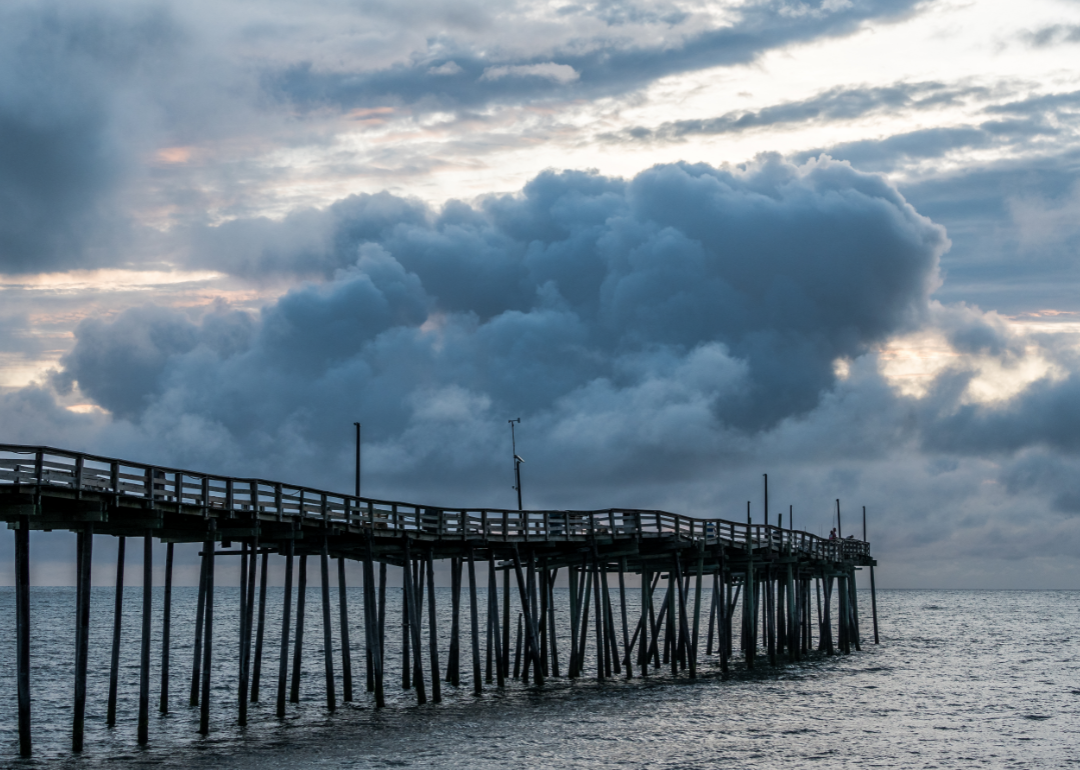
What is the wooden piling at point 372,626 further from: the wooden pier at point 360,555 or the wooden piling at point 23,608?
the wooden piling at point 23,608

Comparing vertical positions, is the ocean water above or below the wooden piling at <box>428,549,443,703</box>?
below

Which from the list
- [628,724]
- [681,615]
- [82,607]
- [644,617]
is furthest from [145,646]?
[681,615]

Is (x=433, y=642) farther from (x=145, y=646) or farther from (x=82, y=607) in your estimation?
(x=82, y=607)

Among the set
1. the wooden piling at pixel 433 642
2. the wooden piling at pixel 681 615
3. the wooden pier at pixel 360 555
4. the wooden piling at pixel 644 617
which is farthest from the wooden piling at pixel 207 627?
the wooden piling at pixel 644 617

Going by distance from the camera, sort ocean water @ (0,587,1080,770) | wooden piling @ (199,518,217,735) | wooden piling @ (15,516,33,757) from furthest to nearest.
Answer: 1. wooden piling @ (199,518,217,735)
2. ocean water @ (0,587,1080,770)
3. wooden piling @ (15,516,33,757)

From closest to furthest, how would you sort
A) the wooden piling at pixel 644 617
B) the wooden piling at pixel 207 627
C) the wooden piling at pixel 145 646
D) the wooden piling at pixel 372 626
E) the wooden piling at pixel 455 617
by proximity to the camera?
the wooden piling at pixel 145 646
the wooden piling at pixel 207 627
the wooden piling at pixel 372 626
the wooden piling at pixel 455 617
the wooden piling at pixel 644 617

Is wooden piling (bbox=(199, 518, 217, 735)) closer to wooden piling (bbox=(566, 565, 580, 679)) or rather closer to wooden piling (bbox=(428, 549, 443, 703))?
wooden piling (bbox=(428, 549, 443, 703))

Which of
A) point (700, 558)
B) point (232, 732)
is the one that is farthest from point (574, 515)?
point (232, 732)

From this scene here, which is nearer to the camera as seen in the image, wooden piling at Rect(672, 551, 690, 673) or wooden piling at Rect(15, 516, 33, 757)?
wooden piling at Rect(15, 516, 33, 757)

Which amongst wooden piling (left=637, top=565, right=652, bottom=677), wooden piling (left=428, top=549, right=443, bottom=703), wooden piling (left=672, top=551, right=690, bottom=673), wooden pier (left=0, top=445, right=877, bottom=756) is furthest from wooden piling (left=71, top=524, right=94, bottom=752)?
wooden piling (left=637, top=565, right=652, bottom=677)

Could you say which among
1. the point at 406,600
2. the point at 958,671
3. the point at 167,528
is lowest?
the point at 958,671

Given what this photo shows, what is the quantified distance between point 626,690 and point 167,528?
20.4 m

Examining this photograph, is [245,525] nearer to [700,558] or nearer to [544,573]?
[544,573]

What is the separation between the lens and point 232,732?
105 ft
